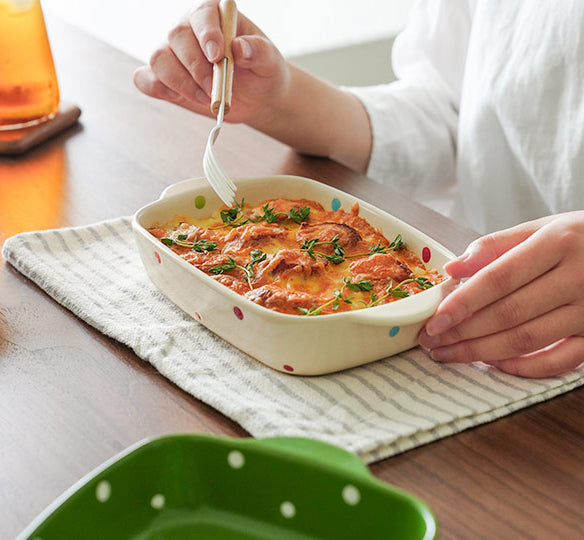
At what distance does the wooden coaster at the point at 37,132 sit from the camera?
50.8 inches

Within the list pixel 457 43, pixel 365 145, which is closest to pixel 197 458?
pixel 365 145

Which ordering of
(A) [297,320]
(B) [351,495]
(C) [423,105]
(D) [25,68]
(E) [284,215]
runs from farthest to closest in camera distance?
(C) [423,105]
(D) [25,68]
(E) [284,215]
(A) [297,320]
(B) [351,495]

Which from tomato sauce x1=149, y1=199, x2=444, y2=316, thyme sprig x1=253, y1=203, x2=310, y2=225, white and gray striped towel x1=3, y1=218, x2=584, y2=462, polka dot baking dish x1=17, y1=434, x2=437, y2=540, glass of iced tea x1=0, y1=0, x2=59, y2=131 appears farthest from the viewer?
glass of iced tea x1=0, y1=0, x2=59, y2=131

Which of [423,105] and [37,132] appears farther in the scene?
[423,105]

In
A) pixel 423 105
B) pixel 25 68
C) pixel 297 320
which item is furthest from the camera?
pixel 423 105

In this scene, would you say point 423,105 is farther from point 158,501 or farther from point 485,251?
point 158,501

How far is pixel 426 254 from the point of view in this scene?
91 cm

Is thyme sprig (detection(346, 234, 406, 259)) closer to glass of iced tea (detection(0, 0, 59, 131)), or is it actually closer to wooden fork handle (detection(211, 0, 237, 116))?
wooden fork handle (detection(211, 0, 237, 116))

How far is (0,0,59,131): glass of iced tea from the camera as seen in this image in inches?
48.9

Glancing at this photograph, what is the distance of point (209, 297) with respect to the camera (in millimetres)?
824

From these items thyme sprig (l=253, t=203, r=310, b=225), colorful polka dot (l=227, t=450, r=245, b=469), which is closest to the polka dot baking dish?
colorful polka dot (l=227, t=450, r=245, b=469)

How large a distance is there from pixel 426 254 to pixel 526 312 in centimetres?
14

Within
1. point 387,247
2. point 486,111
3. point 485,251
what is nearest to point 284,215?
point 387,247

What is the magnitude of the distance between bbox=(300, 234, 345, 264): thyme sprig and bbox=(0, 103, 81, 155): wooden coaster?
59cm
